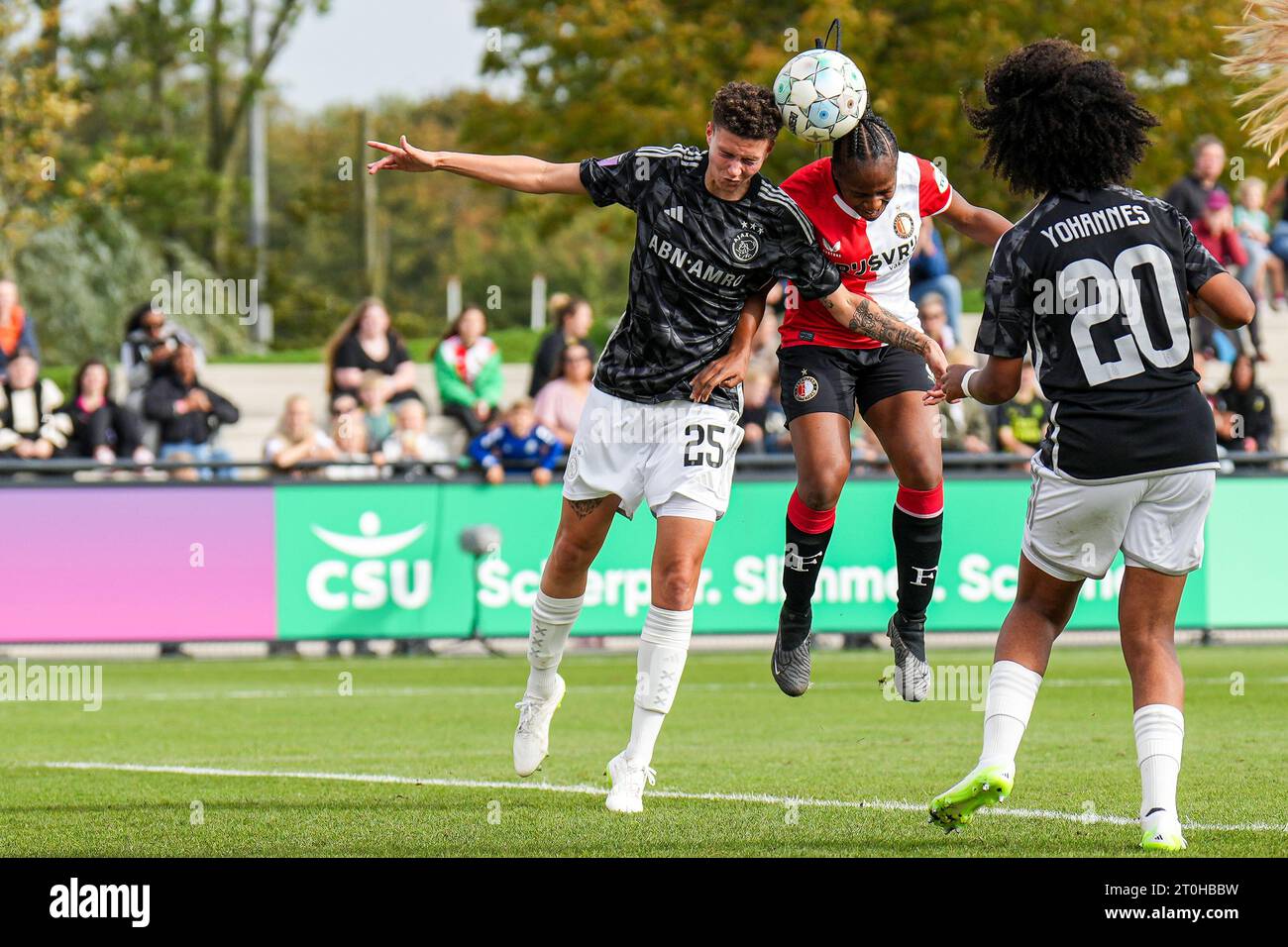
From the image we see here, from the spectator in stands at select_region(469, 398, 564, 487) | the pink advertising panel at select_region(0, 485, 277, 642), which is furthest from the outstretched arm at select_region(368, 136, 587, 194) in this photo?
the spectator in stands at select_region(469, 398, 564, 487)

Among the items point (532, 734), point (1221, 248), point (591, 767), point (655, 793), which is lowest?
point (591, 767)

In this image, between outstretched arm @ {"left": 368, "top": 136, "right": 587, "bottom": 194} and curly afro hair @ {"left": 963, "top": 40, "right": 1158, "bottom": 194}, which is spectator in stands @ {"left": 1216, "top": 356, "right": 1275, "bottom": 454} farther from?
curly afro hair @ {"left": 963, "top": 40, "right": 1158, "bottom": 194}

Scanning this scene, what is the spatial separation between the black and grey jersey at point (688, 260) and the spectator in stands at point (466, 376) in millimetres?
10459

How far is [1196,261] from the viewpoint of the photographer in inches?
241

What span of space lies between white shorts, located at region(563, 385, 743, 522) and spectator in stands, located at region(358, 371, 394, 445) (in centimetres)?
1006

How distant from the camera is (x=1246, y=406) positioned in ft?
60.4

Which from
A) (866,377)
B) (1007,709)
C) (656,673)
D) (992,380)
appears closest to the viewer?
(1007,709)

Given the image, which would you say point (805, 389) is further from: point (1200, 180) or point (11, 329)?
point (1200, 180)

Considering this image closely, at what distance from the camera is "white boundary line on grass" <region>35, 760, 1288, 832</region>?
7023 millimetres

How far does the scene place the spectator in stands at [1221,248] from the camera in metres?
19.8

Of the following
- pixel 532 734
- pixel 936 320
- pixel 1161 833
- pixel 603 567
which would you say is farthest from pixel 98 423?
pixel 1161 833

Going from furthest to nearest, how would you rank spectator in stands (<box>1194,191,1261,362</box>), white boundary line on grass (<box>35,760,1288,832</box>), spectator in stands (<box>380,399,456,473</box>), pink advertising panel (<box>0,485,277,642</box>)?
spectator in stands (<box>1194,191,1261,362</box>) < spectator in stands (<box>380,399,456,473</box>) < pink advertising panel (<box>0,485,277,642</box>) < white boundary line on grass (<box>35,760,1288,832</box>)

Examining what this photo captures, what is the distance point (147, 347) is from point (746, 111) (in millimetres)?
12114
